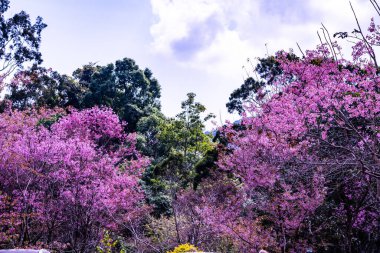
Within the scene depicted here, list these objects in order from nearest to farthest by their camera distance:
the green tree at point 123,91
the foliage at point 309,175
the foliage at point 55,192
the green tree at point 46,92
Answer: the foliage at point 309,175 < the foliage at point 55,192 < the green tree at point 46,92 < the green tree at point 123,91

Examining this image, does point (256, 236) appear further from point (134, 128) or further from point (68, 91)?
point (68, 91)

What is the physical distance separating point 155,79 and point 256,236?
74.6 ft

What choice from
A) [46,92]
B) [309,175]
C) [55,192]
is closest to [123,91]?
[46,92]

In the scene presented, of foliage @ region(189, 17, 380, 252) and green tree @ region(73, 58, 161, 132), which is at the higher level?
green tree @ region(73, 58, 161, 132)

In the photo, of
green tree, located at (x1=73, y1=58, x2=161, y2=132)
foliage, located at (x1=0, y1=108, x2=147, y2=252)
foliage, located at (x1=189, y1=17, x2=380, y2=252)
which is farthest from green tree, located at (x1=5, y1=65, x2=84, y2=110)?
foliage, located at (x1=189, y1=17, x2=380, y2=252)

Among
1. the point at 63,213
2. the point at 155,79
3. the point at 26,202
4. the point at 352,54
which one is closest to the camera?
the point at 352,54

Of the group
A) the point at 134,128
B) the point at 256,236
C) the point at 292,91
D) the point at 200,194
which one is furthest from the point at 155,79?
the point at 256,236

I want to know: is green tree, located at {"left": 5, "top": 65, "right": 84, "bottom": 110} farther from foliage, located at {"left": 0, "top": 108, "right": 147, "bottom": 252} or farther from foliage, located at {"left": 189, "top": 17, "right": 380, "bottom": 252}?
foliage, located at {"left": 189, "top": 17, "right": 380, "bottom": 252}

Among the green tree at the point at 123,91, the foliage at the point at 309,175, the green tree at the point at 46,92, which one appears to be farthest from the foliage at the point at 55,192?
the green tree at the point at 123,91

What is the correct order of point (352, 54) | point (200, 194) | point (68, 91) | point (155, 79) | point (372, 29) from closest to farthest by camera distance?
point (372, 29), point (352, 54), point (200, 194), point (68, 91), point (155, 79)

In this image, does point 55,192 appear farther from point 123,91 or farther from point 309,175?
point 123,91

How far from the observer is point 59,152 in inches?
313

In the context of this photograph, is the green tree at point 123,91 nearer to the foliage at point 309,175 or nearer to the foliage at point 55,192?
the foliage at point 55,192

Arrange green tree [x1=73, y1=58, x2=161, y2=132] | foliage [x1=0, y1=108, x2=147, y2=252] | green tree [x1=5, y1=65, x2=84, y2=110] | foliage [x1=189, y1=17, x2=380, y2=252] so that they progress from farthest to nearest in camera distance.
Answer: green tree [x1=73, y1=58, x2=161, y2=132] < green tree [x1=5, y1=65, x2=84, y2=110] < foliage [x1=0, y1=108, x2=147, y2=252] < foliage [x1=189, y1=17, x2=380, y2=252]
